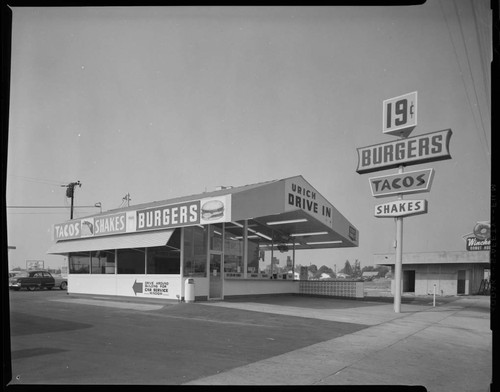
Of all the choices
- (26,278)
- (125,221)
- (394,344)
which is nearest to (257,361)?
(394,344)

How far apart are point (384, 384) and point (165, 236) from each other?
41.6 feet

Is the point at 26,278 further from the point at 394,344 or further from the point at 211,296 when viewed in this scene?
the point at 394,344

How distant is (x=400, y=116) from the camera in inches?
602

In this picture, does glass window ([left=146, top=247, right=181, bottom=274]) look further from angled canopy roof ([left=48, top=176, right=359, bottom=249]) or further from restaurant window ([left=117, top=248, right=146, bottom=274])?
angled canopy roof ([left=48, top=176, right=359, bottom=249])

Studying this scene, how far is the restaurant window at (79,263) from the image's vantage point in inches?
925

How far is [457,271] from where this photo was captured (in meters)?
36.4

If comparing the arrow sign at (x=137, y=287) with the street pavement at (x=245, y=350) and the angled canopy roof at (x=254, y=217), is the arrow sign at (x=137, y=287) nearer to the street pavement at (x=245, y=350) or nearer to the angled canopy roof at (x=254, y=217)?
the angled canopy roof at (x=254, y=217)

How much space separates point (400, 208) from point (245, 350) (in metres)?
10.5

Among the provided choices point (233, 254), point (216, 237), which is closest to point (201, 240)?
Answer: point (216, 237)

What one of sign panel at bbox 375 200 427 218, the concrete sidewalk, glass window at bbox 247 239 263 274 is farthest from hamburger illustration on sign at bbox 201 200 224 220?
the concrete sidewalk

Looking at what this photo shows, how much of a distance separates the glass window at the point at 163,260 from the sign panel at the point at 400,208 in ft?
26.4

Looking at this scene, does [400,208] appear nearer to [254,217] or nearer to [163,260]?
[254,217]

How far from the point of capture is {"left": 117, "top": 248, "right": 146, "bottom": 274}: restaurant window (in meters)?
19.9

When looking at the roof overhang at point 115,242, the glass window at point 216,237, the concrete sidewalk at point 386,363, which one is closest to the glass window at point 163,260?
the roof overhang at point 115,242
